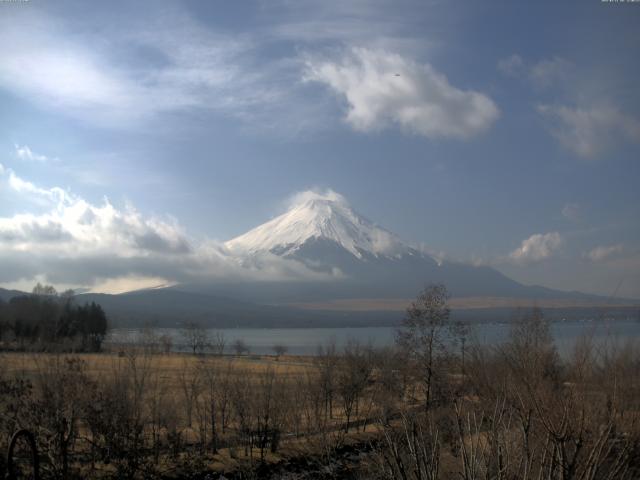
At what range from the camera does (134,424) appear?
1977cm

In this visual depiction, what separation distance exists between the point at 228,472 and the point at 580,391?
17.0 metres

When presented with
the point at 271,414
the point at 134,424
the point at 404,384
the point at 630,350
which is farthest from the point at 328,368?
the point at 630,350

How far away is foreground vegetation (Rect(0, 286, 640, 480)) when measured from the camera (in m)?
9.46

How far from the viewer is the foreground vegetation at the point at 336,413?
946 cm

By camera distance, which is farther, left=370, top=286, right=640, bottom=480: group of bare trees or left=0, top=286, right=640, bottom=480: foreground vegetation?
left=0, top=286, right=640, bottom=480: foreground vegetation

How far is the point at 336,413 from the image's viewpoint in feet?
125

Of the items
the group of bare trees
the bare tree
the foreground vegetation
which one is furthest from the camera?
the bare tree

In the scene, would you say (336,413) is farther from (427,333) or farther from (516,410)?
(516,410)

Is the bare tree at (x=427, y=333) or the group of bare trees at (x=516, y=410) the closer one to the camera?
the group of bare trees at (x=516, y=410)

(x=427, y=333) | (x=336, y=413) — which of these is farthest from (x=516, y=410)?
(x=336, y=413)

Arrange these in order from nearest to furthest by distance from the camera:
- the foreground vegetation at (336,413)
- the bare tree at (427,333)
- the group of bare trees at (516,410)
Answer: the group of bare trees at (516,410), the foreground vegetation at (336,413), the bare tree at (427,333)

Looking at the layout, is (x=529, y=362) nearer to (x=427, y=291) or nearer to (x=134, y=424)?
(x=134, y=424)

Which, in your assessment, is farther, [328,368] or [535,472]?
[328,368]

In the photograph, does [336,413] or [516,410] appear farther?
[336,413]
